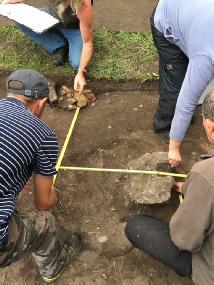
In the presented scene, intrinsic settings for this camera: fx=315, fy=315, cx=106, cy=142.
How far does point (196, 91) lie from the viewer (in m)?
2.08

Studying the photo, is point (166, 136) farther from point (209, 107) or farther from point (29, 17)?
point (29, 17)

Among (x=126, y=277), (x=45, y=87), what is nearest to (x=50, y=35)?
(x=45, y=87)

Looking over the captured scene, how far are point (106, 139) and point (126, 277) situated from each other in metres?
1.41

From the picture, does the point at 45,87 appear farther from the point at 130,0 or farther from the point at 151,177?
the point at 130,0

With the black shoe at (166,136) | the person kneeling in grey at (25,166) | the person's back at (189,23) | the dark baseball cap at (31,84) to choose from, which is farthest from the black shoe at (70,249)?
the person's back at (189,23)

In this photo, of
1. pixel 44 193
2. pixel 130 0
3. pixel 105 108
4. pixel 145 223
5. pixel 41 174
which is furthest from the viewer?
pixel 130 0

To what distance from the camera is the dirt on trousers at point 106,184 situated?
2428 mm

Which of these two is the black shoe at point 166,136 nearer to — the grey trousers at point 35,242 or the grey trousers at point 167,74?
the grey trousers at point 167,74

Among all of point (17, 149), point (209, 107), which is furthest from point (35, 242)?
point (209, 107)

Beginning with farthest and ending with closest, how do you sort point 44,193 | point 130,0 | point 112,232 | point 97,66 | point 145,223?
point 130,0
point 97,66
point 112,232
point 145,223
point 44,193

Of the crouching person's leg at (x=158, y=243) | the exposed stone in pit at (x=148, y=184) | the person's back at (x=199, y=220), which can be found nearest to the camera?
the person's back at (x=199, y=220)

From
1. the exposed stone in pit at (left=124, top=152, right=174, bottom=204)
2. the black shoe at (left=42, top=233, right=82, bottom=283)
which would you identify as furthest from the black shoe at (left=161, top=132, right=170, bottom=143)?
the black shoe at (left=42, top=233, right=82, bottom=283)

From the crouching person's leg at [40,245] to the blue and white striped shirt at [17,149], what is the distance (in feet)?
0.39

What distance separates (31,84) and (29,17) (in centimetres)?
226
